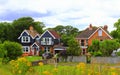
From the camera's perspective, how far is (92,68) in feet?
36.4

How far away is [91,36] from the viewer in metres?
74.8

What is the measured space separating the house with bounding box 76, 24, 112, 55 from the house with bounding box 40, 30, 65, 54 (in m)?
4.83

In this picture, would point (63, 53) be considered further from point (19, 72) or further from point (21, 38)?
point (19, 72)

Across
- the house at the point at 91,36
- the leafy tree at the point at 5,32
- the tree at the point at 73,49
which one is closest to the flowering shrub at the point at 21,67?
the tree at the point at 73,49

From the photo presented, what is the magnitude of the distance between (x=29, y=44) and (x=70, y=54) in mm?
25413

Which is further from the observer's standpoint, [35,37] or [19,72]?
[35,37]

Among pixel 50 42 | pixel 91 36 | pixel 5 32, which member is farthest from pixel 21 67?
pixel 5 32

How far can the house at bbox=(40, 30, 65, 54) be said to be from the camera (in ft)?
Result: 256

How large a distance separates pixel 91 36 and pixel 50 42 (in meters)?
9.67

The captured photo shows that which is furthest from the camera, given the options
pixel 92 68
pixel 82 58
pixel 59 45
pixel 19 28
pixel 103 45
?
pixel 19 28

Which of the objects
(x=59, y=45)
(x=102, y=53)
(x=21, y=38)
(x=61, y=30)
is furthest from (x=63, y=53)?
(x=61, y=30)

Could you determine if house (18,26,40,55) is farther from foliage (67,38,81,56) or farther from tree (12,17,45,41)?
foliage (67,38,81,56)

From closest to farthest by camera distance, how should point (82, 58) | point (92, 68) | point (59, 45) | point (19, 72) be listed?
point (92, 68), point (19, 72), point (82, 58), point (59, 45)

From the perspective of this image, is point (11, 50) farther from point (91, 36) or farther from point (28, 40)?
point (28, 40)
